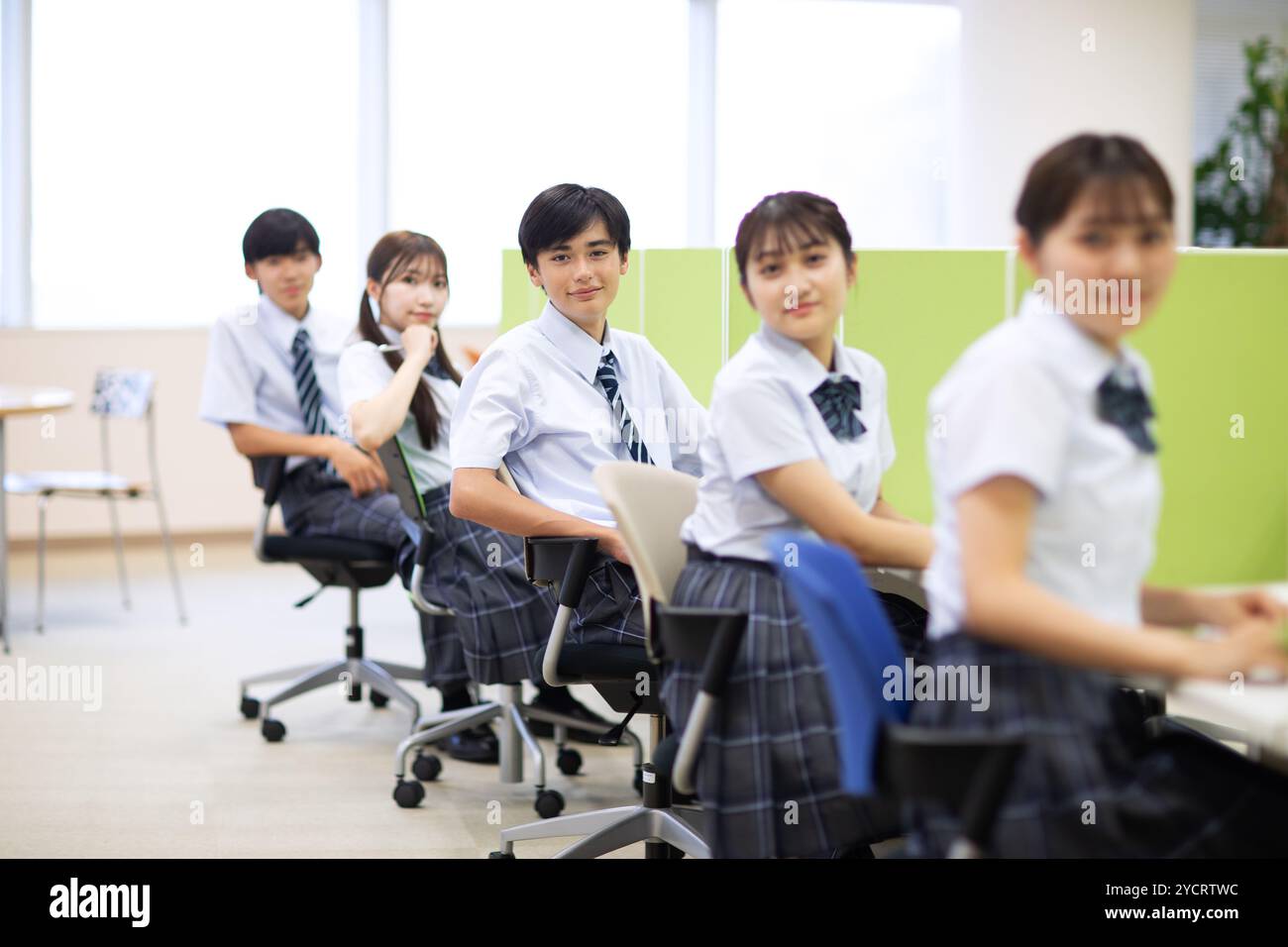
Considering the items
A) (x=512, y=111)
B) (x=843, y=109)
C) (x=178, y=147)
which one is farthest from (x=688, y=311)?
(x=843, y=109)

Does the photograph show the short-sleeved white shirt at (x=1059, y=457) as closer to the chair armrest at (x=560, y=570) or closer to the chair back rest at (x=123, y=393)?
the chair armrest at (x=560, y=570)

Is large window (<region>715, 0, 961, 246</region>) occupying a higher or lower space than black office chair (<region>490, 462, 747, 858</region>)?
higher

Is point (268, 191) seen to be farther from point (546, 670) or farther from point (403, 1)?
point (546, 670)

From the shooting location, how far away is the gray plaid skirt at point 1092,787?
1.25m

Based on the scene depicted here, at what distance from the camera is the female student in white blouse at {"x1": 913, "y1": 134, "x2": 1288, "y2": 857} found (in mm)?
1202

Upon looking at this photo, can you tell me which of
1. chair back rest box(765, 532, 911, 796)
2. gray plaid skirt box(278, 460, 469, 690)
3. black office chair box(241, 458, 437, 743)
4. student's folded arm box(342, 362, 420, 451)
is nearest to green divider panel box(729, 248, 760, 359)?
student's folded arm box(342, 362, 420, 451)

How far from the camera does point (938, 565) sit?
1.31 metres

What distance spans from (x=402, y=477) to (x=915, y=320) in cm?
118

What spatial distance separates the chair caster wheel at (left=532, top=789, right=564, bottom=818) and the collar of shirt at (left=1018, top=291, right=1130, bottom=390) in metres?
1.90

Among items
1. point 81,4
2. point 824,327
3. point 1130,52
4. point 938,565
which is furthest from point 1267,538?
point 81,4

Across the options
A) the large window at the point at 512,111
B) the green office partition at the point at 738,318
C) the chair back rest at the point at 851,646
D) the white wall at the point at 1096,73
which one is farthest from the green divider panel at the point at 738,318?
the large window at the point at 512,111

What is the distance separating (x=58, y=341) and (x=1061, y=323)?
610 cm

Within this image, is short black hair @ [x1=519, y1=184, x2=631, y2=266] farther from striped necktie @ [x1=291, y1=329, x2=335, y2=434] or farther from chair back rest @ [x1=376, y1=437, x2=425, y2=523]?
striped necktie @ [x1=291, y1=329, x2=335, y2=434]
